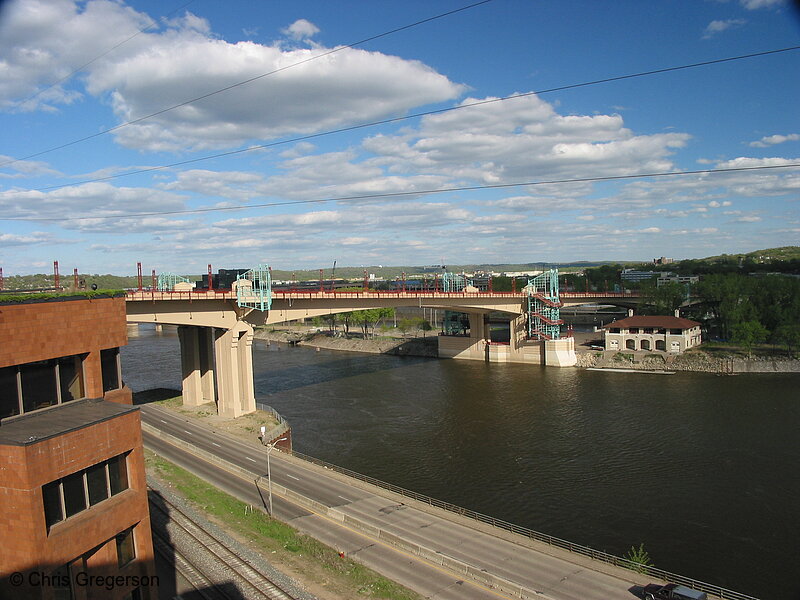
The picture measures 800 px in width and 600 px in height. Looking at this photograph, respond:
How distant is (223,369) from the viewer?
3738cm

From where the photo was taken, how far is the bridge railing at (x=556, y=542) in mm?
16008

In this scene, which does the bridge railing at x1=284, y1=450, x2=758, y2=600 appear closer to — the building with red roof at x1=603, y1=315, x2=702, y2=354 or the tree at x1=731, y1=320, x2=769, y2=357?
the building with red roof at x1=603, y1=315, x2=702, y2=354

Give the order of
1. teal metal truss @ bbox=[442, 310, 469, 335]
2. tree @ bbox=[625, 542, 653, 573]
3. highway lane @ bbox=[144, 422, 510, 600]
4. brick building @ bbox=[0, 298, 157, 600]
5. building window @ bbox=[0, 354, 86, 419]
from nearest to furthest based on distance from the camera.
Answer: brick building @ bbox=[0, 298, 157, 600] → building window @ bbox=[0, 354, 86, 419] → highway lane @ bbox=[144, 422, 510, 600] → tree @ bbox=[625, 542, 653, 573] → teal metal truss @ bbox=[442, 310, 469, 335]

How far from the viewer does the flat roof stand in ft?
33.4

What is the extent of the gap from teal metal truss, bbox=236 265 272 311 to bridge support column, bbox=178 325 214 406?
6.58 m

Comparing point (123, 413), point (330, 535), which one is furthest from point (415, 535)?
point (123, 413)

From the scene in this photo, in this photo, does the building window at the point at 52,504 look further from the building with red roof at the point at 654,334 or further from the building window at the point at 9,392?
the building with red roof at the point at 654,334

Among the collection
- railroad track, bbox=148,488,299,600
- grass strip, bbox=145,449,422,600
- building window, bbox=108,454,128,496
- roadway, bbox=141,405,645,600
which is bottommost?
roadway, bbox=141,405,645,600

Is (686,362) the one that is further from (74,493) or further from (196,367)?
(74,493)

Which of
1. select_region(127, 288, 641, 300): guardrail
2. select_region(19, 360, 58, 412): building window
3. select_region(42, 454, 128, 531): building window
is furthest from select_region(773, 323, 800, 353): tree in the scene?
select_region(19, 360, 58, 412): building window

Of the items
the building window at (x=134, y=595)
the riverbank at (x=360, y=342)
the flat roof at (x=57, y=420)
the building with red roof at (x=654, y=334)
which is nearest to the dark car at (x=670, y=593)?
the building window at (x=134, y=595)

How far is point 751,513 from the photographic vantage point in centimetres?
2236

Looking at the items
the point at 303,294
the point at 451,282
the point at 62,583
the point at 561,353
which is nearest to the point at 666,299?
the point at 561,353

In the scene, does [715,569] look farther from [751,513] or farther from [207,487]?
[207,487]
